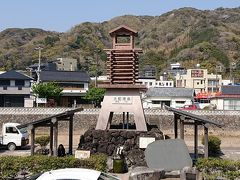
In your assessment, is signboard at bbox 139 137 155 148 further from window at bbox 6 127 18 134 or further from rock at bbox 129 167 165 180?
window at bbox 6 127 18 134

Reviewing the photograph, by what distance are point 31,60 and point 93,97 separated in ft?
232

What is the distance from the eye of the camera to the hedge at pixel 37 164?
15594mm

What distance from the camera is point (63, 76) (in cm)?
5978

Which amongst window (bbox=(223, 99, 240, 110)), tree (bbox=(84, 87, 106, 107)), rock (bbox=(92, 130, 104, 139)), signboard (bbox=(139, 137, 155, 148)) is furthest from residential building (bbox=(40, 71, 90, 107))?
signboard (bbox=(139, 137, 155, 148))

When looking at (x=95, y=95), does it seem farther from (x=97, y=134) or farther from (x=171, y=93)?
(x=97, y=134)

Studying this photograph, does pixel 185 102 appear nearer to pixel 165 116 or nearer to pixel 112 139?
pixel 165 116

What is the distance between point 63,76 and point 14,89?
10.4 meters

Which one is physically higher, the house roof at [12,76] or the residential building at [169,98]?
the house roof at [12,76]

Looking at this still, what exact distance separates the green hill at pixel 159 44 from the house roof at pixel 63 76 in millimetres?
45842

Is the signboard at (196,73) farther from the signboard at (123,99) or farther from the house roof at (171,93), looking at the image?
the signboard at (123,99)

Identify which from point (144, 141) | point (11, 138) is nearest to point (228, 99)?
point (11, 138)

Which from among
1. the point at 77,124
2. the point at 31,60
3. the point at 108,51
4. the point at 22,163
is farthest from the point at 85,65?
the point at 22,163

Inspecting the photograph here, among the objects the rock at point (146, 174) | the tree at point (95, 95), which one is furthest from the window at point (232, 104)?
the rock at point (146, 174)

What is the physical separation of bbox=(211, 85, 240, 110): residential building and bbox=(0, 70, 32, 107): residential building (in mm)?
21868
